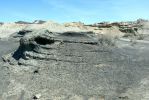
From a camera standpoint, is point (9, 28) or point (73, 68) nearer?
point (73, 68)

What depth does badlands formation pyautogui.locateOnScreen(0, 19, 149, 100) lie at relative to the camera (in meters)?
24.9

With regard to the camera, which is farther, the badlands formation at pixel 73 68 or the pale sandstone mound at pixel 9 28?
the pale sandstone mound at pixel 9 28

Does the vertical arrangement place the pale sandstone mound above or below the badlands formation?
above

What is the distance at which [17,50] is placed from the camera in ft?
102

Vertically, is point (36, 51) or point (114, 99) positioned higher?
point (36, 51)

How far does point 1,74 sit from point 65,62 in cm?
381

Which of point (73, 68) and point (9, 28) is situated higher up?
point (9, 28)

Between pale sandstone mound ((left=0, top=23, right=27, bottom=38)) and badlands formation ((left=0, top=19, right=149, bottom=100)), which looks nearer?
badlands formation ((left=0, top=19, right=149, bottom=100))

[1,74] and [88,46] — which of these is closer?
[1,74]

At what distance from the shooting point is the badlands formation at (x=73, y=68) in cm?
2494

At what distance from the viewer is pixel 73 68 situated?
27609mm

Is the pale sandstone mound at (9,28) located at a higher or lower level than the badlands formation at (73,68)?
higher

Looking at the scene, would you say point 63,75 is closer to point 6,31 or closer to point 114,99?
point 114,99

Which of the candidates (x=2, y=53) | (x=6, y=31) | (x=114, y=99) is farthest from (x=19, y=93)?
(x=6, y=31)
